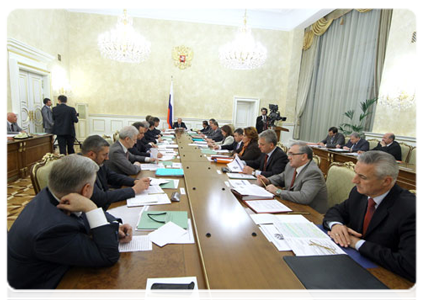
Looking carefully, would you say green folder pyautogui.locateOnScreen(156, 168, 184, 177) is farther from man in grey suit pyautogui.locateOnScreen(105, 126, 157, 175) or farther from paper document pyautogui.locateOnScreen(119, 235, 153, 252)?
paper document pyautogui.locateOnScreen(119, 235, 153, 252)

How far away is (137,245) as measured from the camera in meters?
1.23

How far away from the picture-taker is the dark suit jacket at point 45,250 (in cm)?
94

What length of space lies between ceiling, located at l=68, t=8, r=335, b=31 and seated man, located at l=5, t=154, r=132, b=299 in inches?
381

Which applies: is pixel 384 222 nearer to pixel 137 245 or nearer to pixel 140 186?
pixel 137 245

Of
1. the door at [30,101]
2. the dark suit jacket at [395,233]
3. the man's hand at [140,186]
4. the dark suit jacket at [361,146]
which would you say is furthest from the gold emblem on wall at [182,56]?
the dark suit jacket at [395,233]

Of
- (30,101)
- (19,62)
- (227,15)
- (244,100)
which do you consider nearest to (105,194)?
(19,62)

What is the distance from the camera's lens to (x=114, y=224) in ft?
3.67

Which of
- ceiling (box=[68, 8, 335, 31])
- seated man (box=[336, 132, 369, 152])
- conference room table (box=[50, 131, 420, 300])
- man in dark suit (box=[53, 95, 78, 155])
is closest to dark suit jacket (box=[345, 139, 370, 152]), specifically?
seated man (box=[336, 132, 369, 152])

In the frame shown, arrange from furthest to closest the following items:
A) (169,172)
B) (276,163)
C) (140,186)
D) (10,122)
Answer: (10,122) → (276,163) → (169,172) → (140,186)

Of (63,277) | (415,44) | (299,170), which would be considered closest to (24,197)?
(63,277)

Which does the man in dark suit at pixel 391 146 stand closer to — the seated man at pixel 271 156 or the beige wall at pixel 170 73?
the seated man at pixel 271 156

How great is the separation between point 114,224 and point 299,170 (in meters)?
1.73

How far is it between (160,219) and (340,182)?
5.49 ft

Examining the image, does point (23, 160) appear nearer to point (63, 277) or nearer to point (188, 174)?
point (188, 174)
